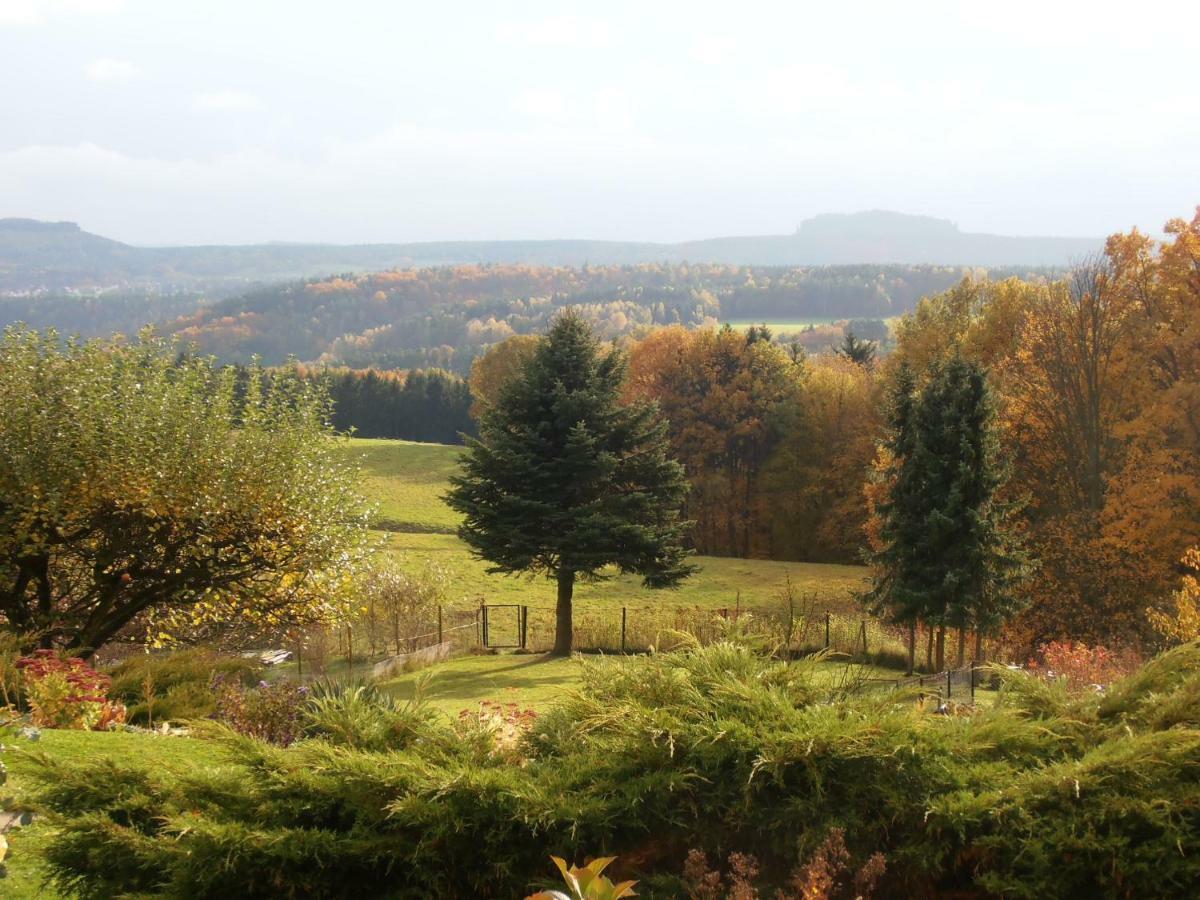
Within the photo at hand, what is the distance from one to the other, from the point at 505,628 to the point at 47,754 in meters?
27.1

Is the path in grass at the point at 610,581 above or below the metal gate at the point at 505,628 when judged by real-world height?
below

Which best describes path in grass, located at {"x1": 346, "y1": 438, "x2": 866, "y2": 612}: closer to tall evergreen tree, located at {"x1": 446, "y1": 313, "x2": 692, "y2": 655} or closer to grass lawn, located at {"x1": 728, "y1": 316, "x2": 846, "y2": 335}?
tall evergreen tree, located at {"x1": 446, "y1": 313, "x2": 692, "y2": 655}

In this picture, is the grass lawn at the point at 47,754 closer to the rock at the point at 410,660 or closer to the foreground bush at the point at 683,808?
the foreground bush at the point at 683,808

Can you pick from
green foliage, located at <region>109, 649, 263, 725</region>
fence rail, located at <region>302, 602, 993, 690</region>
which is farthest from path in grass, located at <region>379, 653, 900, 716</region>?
green foliage, located at <region>109, 649, 263, 725</region>

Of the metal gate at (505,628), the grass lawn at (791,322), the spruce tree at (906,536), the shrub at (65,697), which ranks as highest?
the grass lawn at (791,322)

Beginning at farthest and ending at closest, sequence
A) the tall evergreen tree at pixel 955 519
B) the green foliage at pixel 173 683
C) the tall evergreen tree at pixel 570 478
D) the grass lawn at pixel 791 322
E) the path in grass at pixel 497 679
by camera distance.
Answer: the grass lawn at pixel 791 322 < the tall evergreen tree at pixel 570 478 < the tall evergreen tree at pixel 955 519 < the path in grass at pixel 497 679 < the green foliage at pixel 173 683

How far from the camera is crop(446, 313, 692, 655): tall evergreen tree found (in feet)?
85.6

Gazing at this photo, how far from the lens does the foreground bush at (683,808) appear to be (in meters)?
4.48

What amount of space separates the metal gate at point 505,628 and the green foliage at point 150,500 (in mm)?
10142

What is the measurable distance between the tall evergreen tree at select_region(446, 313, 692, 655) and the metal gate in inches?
114

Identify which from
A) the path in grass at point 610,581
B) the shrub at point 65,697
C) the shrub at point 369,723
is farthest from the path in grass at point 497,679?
the shrub at point 369,723

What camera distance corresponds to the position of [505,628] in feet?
106

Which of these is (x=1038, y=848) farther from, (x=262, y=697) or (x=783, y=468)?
(x=783, y=468)

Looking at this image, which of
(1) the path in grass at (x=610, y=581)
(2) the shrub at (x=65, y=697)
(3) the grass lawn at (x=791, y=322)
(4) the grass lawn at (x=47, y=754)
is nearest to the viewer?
(4) the grass lawn at (x=47, y=754)
